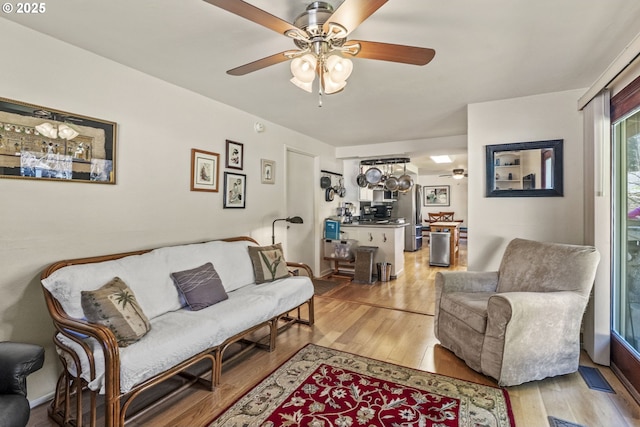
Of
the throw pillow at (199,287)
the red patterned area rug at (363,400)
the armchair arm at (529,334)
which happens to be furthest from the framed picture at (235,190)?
the armchair arm at (529,334)

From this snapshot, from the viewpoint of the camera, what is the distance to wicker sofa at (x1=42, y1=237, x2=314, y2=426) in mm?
1468

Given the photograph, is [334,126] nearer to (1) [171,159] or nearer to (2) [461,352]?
(1) [171,159]

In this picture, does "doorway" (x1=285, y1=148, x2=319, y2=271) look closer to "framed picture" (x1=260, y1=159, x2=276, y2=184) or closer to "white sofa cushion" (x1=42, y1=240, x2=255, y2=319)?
"framed picture" (x1=260, y1=159, x2=276, y2=184)

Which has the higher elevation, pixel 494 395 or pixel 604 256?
pixel 604 256

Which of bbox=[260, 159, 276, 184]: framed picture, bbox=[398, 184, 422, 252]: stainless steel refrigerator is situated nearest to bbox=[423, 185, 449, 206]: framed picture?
bbox=[398, 184, 422, 252]: stainless steel refrigerator

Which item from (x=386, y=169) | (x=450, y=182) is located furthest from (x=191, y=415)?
(x=450, y=182)

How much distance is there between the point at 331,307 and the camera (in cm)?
357

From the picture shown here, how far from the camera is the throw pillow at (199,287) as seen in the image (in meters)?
2.20

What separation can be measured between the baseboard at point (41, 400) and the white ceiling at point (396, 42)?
88.7 inches

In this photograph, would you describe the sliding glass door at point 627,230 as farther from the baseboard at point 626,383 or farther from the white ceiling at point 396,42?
the white ceiling at point 396,42

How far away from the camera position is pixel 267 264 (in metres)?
2.93

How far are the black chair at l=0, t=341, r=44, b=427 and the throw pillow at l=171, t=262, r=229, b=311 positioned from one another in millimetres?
871

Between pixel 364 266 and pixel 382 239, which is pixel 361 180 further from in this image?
pixel 364 266

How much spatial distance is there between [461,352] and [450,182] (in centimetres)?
881
